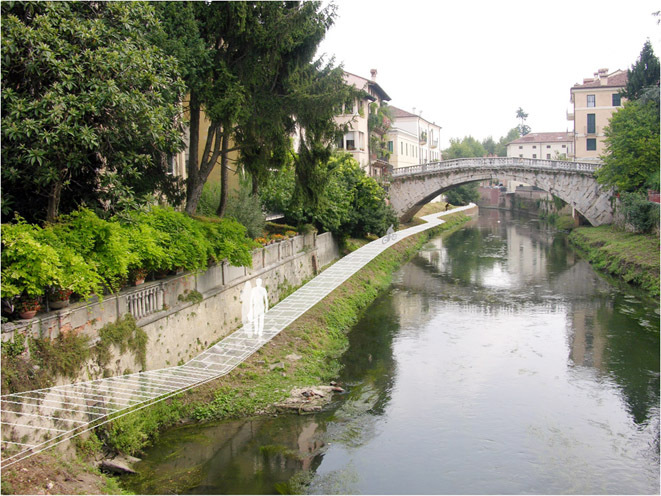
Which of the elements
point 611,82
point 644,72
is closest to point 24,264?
point 644,72

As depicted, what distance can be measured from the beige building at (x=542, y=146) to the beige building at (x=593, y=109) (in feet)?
122

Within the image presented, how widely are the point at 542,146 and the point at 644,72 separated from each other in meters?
52.3

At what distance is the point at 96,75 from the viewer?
11359 millimetres

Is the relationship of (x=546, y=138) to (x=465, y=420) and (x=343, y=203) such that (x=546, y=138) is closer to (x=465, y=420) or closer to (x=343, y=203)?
(x=343, y=203)

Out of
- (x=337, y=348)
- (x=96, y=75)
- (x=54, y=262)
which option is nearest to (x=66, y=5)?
(x=96, y=75)

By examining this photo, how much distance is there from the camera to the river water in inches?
435

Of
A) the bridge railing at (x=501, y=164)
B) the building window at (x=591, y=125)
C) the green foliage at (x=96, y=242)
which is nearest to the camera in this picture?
the green foliage at (x=96, y=242)

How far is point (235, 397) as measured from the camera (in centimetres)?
1376

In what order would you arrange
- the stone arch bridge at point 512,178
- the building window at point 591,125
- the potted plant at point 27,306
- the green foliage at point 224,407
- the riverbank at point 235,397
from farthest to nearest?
the building window at point 591,125
the stone arch bridge at point 512,178
the green foliage at point 224,407
the potted plant at point 27,306
the riverbank at point 235,397

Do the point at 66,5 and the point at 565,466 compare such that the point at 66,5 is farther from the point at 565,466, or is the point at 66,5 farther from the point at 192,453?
the point at 565,466

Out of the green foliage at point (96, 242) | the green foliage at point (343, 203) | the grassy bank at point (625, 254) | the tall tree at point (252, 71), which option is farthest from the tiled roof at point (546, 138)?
the green foliage at point (96, 242)

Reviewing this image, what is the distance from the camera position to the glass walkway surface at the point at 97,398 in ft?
29.2

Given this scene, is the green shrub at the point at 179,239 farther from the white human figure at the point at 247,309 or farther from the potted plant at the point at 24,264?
the potted plant at the point at 24,264

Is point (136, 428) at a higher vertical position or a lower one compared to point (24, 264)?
lower
